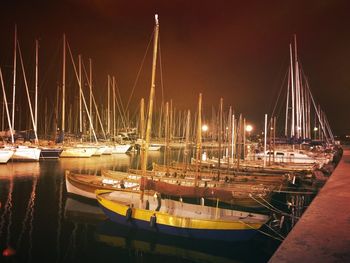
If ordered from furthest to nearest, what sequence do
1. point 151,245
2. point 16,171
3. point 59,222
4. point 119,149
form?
point 119,149 → point 16,171 → point 59,222 → point 151,245

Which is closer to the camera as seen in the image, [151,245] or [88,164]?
[151,245]

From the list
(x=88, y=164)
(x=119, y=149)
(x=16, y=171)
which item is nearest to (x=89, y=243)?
(x=16, y=171)

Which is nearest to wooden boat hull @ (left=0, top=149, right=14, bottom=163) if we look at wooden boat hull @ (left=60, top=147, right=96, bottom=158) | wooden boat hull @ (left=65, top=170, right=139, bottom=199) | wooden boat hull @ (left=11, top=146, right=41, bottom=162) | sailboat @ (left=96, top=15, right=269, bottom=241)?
wooden boat hull @ (left=11, top=146, right=41, bottom=162)

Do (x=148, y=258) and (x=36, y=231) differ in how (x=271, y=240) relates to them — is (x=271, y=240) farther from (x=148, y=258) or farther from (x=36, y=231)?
(x=36, y=231)

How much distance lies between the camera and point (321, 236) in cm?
827

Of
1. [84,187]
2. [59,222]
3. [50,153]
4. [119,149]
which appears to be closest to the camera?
[59,222]

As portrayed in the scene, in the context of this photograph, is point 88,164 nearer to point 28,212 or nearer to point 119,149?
point 119,149

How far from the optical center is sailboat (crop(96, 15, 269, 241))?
13.1 metres

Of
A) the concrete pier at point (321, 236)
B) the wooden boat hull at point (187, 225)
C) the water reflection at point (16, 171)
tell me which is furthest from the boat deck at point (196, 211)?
the water reflection at point (16, 171)

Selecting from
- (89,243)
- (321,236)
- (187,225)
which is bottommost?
(89,243)

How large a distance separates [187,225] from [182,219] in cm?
36

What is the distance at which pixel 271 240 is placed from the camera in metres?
14.4

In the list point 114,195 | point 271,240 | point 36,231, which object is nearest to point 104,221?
point 114,195

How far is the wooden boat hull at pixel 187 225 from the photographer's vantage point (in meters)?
13.1
